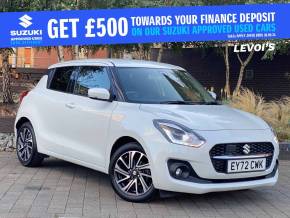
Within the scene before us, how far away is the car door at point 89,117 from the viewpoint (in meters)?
7.10

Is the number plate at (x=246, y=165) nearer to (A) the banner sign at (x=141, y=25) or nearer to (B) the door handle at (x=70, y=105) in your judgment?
(B) the door handle at (x=70, y=105)

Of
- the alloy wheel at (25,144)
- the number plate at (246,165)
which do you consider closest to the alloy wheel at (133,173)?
the number plate at (246,165)

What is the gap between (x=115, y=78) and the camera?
7.29 m

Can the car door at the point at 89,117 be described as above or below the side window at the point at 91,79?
below

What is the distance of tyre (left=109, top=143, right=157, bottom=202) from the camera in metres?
6.49

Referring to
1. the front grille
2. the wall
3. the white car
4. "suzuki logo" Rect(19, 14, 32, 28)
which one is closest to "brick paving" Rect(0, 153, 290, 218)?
the white car

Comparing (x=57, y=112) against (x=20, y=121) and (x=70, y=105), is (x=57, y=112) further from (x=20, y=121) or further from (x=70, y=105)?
(x=20, y=121)

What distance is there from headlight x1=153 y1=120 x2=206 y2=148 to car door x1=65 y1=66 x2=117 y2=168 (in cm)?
96

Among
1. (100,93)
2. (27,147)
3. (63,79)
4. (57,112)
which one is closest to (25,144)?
(27,147)

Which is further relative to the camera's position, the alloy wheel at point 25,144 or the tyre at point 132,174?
the alloy wheel at point 25,144

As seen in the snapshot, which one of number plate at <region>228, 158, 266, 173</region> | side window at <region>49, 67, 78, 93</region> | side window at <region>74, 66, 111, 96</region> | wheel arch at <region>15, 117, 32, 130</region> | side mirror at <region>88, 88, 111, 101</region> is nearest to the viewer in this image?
number plate at <region>228, 158, 266, 173</region>

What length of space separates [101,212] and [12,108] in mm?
6328

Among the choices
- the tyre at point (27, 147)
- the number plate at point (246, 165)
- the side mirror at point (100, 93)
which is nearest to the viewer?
the number plate at point (246, 165)

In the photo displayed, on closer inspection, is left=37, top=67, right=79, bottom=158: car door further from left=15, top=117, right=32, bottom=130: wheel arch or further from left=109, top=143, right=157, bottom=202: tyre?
left=109, top=143, right=157, bottom=202: tyre
